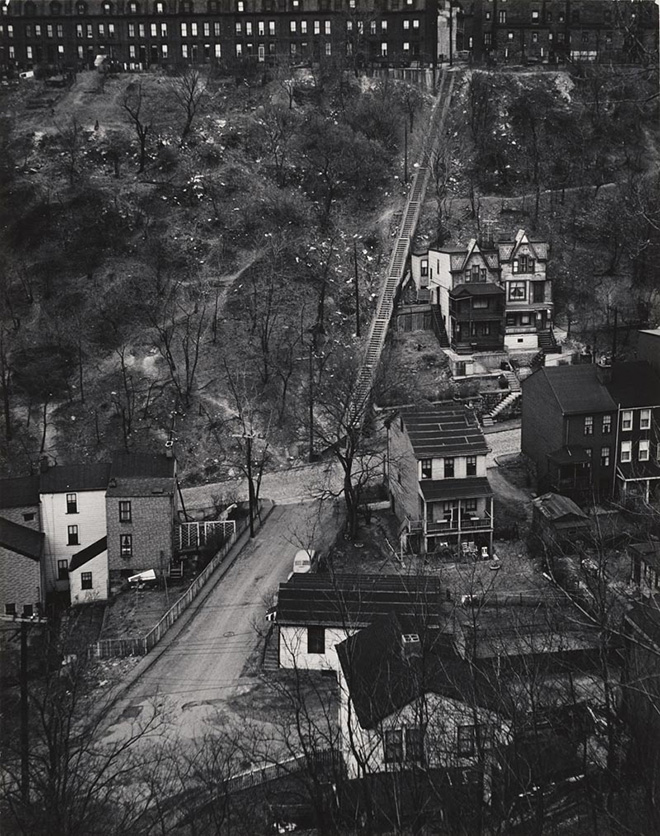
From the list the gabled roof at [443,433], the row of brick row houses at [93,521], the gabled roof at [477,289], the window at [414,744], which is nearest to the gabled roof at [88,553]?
the row of brick row houses at [93,521]

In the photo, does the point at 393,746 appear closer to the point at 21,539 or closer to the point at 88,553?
the point at 88,553

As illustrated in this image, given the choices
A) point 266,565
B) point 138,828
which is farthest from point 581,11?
point 138,828

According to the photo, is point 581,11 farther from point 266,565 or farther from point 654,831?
point 654,831

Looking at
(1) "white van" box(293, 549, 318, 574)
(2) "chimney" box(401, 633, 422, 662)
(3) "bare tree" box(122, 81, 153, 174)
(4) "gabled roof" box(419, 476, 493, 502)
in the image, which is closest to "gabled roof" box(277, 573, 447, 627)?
(1) "white van" box(293, 549, 318, 574)

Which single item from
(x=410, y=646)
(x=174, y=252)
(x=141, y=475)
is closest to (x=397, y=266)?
(x=174, y=252)

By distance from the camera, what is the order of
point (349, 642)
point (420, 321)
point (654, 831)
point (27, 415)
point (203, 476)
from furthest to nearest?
point (420, 321)
point (27, 415)
point (203, 476)
point (349, 642)
point (654, 831)

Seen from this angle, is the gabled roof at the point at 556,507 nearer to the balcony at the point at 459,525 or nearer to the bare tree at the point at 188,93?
the balcony at the point at 459,525
